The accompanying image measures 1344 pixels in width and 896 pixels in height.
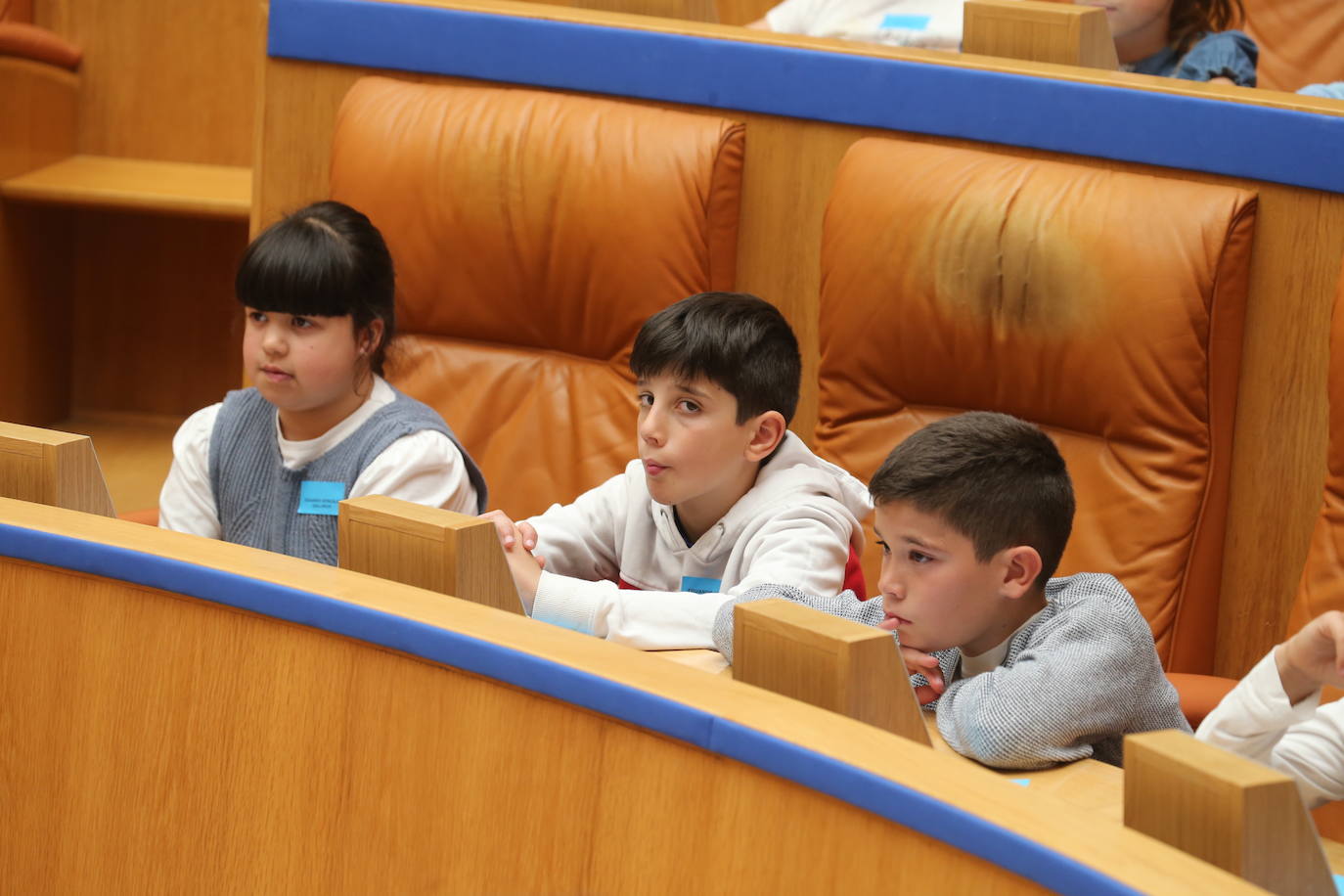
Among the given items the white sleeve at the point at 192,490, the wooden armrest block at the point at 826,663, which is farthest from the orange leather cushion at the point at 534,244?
the wooden armrest block at the point at 826,663

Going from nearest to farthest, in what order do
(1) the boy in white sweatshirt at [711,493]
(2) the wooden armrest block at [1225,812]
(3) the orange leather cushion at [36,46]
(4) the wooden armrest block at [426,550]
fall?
(2) the wooden armrest block at [1225,812] < (4) the wooden armrest block at [426,550] < (1) the boy in white sweatshirt at [711,493] < (3) the orange leather cushion at [36,46]

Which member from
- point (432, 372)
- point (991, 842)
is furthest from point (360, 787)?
point (432, 372)

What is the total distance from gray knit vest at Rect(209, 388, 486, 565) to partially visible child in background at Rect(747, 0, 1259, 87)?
0.92 metres

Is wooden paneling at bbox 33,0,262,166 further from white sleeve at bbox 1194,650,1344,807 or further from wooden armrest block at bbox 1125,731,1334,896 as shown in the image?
wooden armrest block at bbox 1125,731,1334,896

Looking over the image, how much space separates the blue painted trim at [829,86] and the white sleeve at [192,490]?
1.92 ft

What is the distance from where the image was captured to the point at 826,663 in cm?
75

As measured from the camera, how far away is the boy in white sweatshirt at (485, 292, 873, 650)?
1.31 meters

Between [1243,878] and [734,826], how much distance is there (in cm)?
23

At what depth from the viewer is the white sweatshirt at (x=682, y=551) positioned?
3.97ft

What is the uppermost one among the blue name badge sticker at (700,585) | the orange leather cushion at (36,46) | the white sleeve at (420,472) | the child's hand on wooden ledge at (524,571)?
the orange leather cushion at (36,46)

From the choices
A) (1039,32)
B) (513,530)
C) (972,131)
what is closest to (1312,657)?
(513,530)

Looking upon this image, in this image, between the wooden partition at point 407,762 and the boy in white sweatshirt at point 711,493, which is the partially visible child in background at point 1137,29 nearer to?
the boy in white sweatshirt at point 711,493

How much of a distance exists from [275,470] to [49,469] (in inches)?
23.5

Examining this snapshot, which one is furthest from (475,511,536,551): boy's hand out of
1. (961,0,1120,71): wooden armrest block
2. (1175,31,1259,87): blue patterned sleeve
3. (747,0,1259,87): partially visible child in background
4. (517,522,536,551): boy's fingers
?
(1175,31,1259,87): blue patterned sleeve
